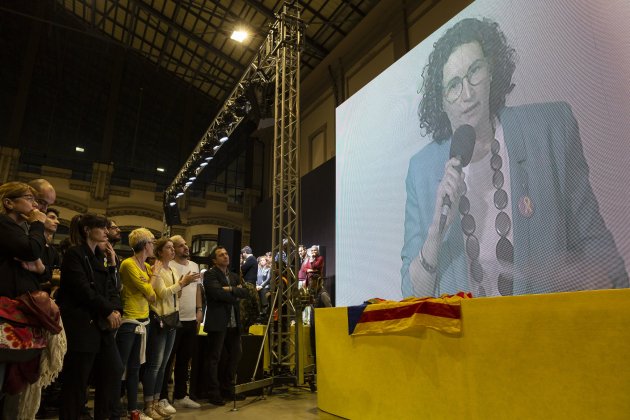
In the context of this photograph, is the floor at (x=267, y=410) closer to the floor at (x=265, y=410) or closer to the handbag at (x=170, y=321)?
the floor at (x=265, y=410)

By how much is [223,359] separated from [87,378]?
5.71 ft

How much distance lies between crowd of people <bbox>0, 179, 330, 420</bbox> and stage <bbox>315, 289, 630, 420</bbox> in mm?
1357

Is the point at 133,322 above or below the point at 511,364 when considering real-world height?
above

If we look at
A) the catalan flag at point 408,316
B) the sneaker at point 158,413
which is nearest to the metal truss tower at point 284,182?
the sneaker at point 158,413

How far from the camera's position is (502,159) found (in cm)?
294

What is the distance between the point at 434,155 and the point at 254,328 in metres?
3.44

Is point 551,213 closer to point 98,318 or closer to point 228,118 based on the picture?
point 98,318

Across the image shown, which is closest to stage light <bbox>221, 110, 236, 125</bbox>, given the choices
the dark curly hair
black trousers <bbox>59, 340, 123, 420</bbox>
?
the dark curly hair

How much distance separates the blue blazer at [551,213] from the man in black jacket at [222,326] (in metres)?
1.84

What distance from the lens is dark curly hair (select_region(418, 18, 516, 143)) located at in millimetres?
3008

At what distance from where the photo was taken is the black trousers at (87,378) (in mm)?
2055

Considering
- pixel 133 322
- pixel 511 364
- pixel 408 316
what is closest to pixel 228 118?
pixel 133 322

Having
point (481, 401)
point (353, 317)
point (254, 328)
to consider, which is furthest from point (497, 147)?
point (254, 328)

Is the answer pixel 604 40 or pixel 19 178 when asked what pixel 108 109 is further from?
pixel 604 40
